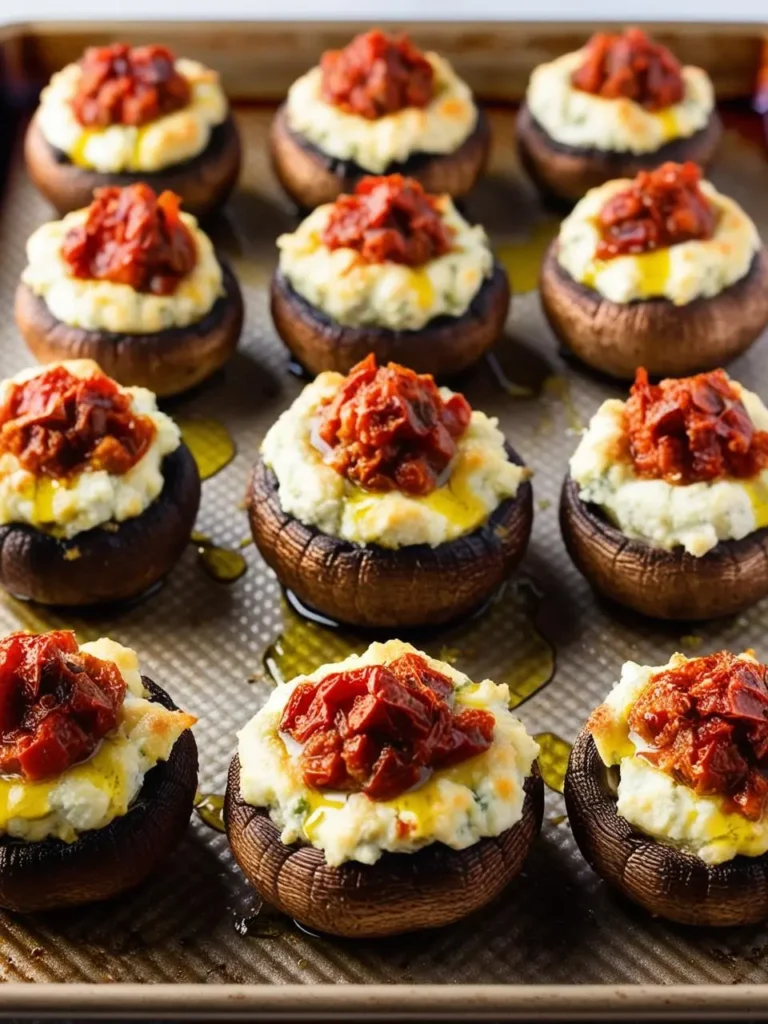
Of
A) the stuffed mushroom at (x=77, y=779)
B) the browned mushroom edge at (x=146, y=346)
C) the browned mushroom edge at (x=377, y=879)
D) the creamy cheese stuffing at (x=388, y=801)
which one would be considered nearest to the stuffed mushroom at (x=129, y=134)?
the browned mushroom edge at (x=146, y=346)

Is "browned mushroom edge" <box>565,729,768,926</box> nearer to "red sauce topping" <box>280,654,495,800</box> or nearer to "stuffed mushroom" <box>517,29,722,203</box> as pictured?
"red sauce topping" <box>280,654,495,800</box>

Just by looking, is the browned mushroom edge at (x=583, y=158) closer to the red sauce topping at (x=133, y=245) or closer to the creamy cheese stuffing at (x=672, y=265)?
the creamy cheese stuffing at (x=672, y=265)

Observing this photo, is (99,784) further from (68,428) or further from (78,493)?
(68,428)

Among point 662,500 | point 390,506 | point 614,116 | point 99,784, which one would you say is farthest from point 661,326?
point 99,784

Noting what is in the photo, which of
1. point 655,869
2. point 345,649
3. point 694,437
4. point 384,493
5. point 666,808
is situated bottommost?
point 345,649

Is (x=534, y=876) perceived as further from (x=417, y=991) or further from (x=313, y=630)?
(x=313, y=630)

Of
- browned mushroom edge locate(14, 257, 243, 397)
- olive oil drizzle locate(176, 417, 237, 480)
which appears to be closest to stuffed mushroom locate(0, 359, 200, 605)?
browned mushroom edge locate(14, 257, 243, 397)
